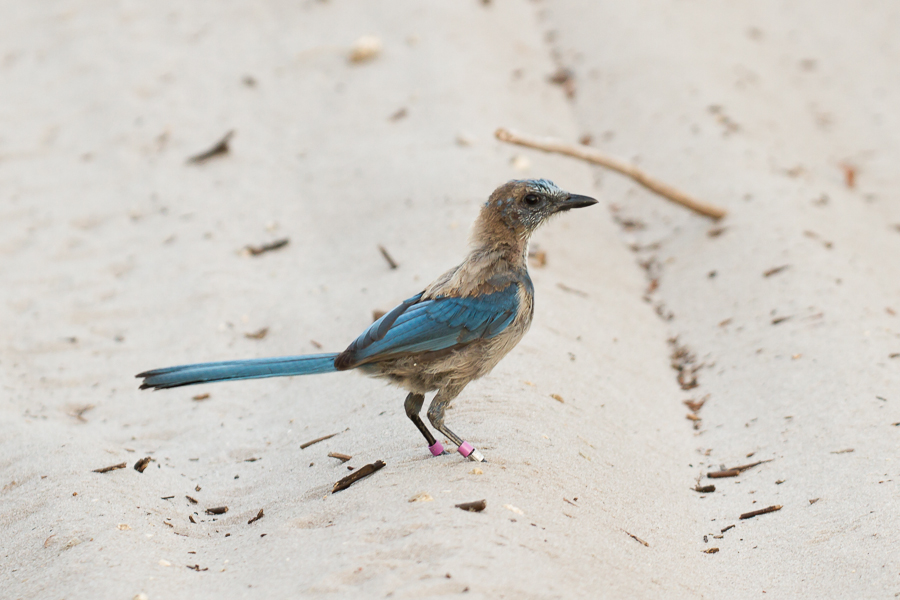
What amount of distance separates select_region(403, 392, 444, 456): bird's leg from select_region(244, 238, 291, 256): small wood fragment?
2.82 m

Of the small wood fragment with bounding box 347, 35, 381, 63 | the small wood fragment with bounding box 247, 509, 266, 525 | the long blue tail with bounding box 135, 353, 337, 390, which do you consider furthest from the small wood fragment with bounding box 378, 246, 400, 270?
the small wood fragment with bounding box 347, 35, 381, 63

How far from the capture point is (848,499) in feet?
12.0

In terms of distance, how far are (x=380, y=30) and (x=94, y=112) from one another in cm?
310

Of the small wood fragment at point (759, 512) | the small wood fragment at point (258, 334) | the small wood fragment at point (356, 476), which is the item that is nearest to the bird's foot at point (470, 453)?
the small wood fragment at point (356, 476)

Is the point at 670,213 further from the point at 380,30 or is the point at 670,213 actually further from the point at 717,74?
the point at 380,30

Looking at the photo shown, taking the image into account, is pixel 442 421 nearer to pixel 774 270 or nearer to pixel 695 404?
pixel 695 404

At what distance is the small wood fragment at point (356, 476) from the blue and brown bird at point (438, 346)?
26 centimetres

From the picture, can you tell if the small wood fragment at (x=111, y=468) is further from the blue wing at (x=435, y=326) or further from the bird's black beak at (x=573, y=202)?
the bird's black beak at (x=573, y=202)

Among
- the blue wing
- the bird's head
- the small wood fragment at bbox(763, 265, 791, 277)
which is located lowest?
the small wood fragment at bbox(763, 265, 791, 277)

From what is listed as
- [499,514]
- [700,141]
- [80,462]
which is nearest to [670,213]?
[700,141]

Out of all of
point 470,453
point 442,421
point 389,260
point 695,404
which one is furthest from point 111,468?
point 695,404

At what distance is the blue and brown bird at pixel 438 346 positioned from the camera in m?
3.64

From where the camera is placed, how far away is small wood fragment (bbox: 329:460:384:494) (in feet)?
11.8

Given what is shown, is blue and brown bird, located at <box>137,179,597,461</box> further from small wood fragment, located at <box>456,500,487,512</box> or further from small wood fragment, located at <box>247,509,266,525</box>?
small wood fragment, located at <box>247,509,266,525</box>
